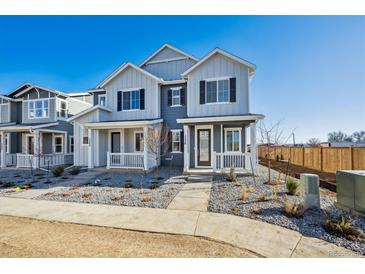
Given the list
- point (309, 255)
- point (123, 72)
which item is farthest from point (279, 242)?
point (123, 72)

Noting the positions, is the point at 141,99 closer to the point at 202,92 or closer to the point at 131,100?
the point at 131,100

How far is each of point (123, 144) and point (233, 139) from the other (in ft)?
26.3

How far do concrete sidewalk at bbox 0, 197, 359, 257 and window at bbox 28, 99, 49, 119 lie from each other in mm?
12218

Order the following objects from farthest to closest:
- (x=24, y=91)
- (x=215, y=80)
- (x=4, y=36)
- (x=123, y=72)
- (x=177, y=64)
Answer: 1. (x=24, y=91)
2. (x=177, y=64)
3. (x=123, y=72)
4. (x=215, y=80)
5. (x=4, y=36)

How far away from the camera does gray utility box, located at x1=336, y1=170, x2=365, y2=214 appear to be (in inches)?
206

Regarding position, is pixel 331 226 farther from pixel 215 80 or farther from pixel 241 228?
pixel 215 80

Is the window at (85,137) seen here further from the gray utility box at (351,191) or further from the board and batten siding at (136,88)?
the gray utility box at (351,191)

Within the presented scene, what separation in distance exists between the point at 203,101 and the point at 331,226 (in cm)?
938

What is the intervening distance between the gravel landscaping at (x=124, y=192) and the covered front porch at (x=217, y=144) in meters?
2.40

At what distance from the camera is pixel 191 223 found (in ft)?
16.6

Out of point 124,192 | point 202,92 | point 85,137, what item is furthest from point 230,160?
point 85,137

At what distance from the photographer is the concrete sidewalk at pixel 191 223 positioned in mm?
3789

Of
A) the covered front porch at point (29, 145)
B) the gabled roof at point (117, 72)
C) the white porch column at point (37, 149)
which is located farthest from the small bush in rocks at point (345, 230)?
the covered front porch at point (29, 145)
